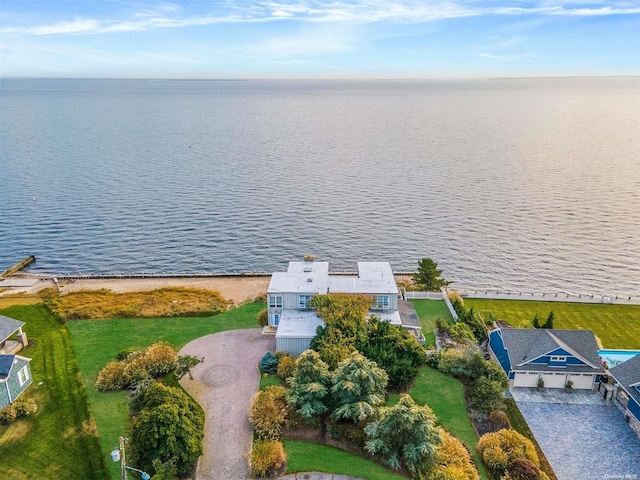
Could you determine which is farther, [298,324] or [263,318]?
[263,318]

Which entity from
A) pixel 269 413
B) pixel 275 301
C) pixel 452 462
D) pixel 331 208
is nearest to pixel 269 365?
pixel 269 413

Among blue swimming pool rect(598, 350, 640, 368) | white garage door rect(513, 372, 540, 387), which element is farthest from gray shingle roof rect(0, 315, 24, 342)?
blue swimming pool rect(598, 350, 640, 368)

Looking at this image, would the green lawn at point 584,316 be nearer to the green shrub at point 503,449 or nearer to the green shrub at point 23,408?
the green shrub at point 503,449

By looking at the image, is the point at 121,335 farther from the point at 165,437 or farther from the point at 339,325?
the point at 339,325

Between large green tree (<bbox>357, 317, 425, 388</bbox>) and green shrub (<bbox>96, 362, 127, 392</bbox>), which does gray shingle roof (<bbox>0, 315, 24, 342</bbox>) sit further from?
large green tree (<bbox>357, 317, 425, 388</bbox>)

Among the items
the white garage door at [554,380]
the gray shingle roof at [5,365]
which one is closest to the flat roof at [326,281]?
the white garage door at [554,380]

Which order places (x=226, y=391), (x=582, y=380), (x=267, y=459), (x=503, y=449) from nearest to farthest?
(x=267, y=459)
(x=503, y=449)
(x=226, y=391)
(x=582, y=380)

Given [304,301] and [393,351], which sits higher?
[304,301]
